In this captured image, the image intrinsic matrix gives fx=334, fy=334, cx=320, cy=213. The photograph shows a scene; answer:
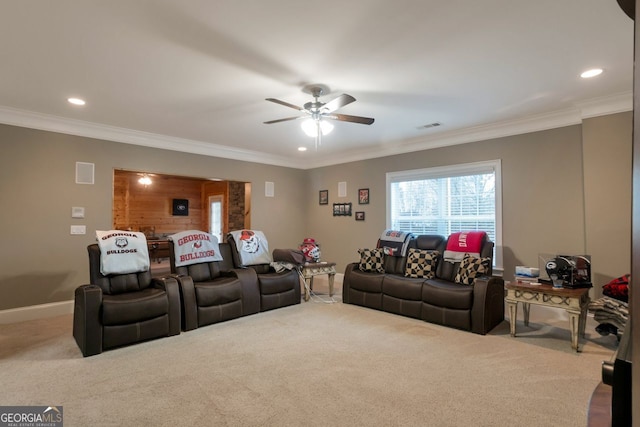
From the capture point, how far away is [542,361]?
2887 millimetres

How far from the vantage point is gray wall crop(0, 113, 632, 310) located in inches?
147

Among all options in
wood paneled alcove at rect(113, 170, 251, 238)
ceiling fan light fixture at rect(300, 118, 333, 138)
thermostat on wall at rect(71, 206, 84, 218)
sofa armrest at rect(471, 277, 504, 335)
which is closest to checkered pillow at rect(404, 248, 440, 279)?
sofa armrest at rect(471, 277, 504, 335)

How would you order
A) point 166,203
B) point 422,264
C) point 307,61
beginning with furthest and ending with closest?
1. point 166,203
2. point 422,264
3. point 307,61

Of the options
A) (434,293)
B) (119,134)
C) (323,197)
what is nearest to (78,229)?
(119,134)

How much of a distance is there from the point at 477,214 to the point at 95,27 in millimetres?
4841

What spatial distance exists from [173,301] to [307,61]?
2.79 meters

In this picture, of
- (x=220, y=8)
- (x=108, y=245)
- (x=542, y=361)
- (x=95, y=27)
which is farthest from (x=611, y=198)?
(x=108, y=245)

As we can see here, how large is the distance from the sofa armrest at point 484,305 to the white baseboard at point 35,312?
5097mm

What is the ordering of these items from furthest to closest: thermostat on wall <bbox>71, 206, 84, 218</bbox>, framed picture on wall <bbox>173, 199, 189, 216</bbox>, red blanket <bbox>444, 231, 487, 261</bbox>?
framed picture on wall <bbox>173, 199, 189, 216</bbox> → thermostat on wall <bbox>71, 206, 84, 218</bbox> → red blanket <bbox>444, 231, 487, 261</bbox>

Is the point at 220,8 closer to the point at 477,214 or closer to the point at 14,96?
the point at 14,96

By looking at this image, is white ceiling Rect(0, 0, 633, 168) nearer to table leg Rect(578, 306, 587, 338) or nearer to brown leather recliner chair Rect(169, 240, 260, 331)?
brown leather recliner chair Rect(169, 240, 260, 331)

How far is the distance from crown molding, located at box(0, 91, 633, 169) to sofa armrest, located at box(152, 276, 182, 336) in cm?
250

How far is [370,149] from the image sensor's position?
242 inches

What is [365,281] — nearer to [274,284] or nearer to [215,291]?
[274,284]
